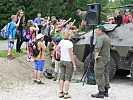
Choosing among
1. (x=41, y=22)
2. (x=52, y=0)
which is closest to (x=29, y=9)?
(x=52, y=0)

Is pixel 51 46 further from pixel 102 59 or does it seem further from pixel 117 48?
pixel 102 59

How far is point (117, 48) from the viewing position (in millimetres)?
12320

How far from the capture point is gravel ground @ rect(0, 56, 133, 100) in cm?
1007

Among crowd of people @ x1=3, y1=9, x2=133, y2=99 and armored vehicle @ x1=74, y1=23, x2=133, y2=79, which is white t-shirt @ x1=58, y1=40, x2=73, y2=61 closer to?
crowd of people @ x1=3, y1=9, x2=133, y2=99

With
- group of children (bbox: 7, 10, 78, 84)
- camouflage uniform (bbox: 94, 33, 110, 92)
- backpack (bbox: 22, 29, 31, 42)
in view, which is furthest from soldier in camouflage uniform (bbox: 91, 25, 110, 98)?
backpack (bbox: 22, 29, 31, 42)

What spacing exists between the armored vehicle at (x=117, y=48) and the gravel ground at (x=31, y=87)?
61cm

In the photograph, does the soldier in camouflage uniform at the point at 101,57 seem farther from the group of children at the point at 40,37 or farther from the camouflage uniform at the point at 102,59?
the group of children at the point at 40,37

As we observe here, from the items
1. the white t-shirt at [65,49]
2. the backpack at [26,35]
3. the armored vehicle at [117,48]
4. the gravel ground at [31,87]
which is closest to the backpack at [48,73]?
the gravel ground at [31,87]

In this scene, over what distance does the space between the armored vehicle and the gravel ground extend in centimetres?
61

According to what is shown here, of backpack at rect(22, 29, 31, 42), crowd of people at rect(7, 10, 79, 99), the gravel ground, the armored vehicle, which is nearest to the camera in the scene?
crowd of people at rect(7, 10, 79, 99)

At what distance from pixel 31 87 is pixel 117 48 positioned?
123 inches

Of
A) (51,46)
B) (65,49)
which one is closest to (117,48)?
(51,46)

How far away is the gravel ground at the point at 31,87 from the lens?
10.1m

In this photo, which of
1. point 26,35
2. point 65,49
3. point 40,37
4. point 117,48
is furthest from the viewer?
point 26,35
